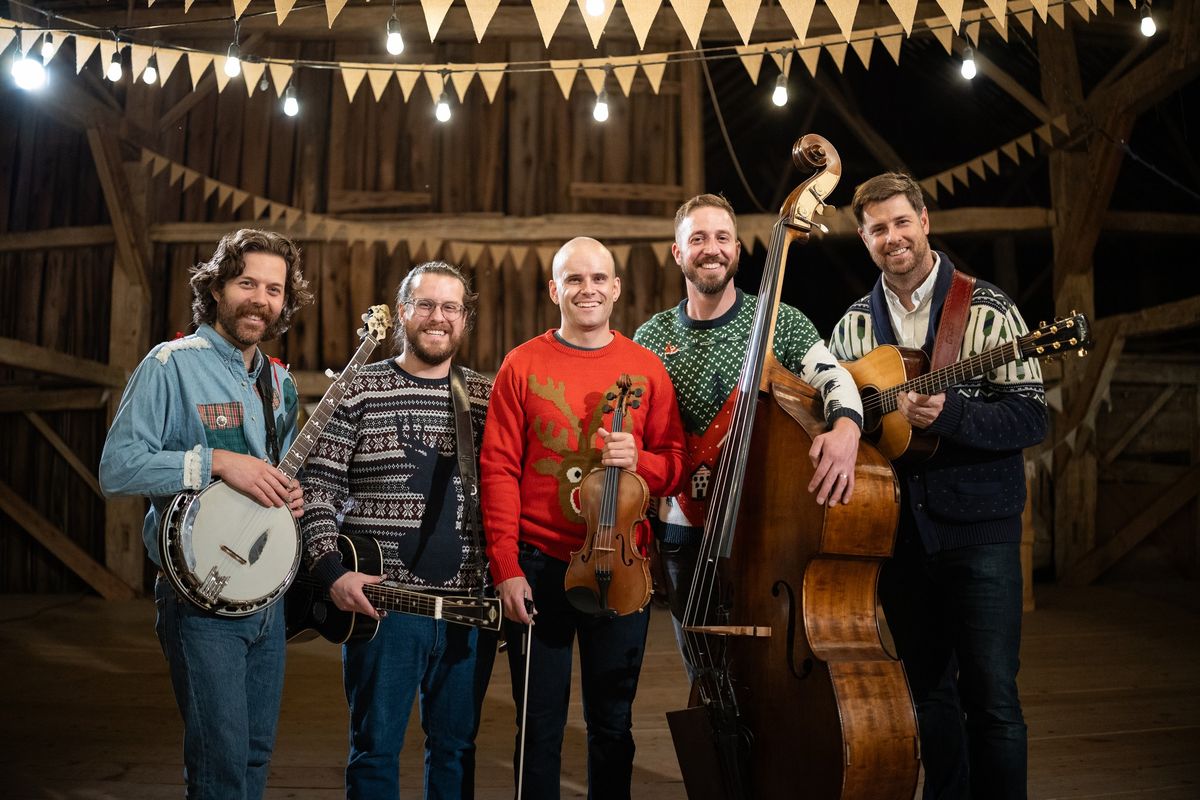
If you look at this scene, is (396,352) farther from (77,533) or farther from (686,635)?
(77,533)

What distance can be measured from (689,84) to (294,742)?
5.86 meters

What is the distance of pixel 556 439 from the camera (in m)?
2.59

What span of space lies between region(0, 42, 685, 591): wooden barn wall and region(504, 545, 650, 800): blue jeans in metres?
5.17

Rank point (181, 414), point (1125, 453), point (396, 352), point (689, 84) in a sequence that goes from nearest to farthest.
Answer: point (181, 414) < point (396, 352) < point (689, 84) < point (1125, 453)

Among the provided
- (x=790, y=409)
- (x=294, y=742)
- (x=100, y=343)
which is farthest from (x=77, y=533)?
(x=790, y=409)

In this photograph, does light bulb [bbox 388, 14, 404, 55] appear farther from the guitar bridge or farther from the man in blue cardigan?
the guitar bridge

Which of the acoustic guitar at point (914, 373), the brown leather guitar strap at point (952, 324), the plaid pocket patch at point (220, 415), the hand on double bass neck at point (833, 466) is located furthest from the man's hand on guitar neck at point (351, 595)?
the brown leather guitar strap at point (952, 324)

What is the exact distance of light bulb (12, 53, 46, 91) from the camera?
4125mm

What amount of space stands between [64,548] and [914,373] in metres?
7.55

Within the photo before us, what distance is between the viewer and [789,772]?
2.27 m

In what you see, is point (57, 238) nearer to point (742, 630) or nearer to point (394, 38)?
point (394, 38)

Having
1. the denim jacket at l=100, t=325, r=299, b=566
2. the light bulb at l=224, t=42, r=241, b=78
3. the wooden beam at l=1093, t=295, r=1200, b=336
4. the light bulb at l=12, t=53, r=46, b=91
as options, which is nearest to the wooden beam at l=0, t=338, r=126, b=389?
the light bulb at l=12, t=53, r=46, b=91

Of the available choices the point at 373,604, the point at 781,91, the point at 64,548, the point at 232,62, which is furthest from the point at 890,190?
the point at 64,548

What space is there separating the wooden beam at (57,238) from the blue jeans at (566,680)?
22.9 feet
